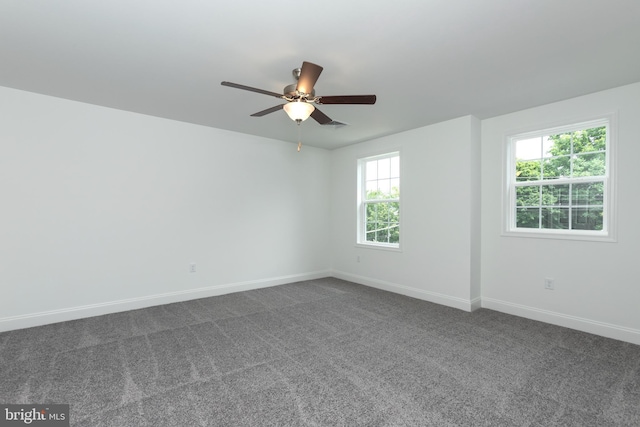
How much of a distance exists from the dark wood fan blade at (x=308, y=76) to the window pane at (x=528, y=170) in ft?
9.58

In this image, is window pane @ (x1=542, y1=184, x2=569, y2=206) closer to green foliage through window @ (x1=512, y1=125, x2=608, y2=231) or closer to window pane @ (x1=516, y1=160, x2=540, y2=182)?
green foliage through window @ (x1=512, y1=125, x2=608, y2=231)

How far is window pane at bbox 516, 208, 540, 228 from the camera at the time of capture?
365 centimetres

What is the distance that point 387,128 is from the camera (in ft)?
14.5

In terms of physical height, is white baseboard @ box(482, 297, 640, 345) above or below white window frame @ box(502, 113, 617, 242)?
below

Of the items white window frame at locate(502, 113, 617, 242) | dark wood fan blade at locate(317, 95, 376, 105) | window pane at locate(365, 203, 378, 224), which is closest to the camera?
dark wood fan blade at locate(317, 95, 376, 105)

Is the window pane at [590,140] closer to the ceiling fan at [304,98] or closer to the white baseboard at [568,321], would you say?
the white baseboard at [568,321]

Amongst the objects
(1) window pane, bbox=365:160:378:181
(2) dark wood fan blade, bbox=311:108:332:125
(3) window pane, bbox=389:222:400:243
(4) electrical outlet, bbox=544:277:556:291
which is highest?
(2) dark wood fan blade, bbox=311:108:332:125

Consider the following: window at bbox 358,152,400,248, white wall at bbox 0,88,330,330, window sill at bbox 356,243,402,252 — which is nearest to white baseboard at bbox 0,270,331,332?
white wall at bbox 0,88,330,330

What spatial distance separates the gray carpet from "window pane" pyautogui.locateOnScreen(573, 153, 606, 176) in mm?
1657

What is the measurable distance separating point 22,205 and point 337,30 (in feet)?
11.7

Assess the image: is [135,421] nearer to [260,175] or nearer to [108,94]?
[108,94]

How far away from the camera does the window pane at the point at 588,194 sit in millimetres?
3205

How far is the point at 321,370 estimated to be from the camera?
7.77 ft

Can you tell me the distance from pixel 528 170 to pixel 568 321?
67.6 inches
